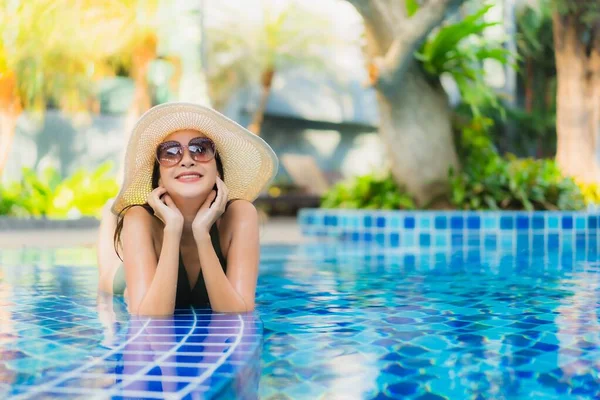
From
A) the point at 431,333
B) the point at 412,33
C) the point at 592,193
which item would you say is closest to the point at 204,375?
the point at 431,333

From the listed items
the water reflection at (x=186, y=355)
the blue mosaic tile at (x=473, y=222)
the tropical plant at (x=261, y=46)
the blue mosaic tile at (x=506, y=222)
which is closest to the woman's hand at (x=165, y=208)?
the water reflection at (x=186, y=355)

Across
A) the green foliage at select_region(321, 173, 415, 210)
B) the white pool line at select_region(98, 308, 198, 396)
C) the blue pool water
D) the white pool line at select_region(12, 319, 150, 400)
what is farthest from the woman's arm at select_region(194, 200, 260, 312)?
the green foliage at select_region(321, 173, 415, 210)

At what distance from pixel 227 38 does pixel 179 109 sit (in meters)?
17.5

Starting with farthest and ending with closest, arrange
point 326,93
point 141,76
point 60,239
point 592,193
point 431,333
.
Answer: point 326,93
point 141,76
point 592,193
point 60,239
point 431,333

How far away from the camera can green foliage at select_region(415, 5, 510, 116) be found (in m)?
8.43

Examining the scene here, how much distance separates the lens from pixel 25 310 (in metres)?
3.67

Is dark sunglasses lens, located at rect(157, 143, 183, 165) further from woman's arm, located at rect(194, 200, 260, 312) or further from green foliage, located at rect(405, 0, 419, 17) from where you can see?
green foliage, located at rect(405, 0, 419, 17)

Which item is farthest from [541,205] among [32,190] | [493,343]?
[32,190]

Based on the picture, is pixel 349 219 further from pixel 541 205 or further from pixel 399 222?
pixel 541 205

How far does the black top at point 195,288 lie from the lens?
11.1 ft

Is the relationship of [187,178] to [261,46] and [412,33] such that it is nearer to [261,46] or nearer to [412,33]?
[412,33]

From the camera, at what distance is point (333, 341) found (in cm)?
283

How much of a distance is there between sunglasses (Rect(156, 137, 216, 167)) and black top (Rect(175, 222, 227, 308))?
37 centimetres

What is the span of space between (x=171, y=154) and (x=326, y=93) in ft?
61.1
